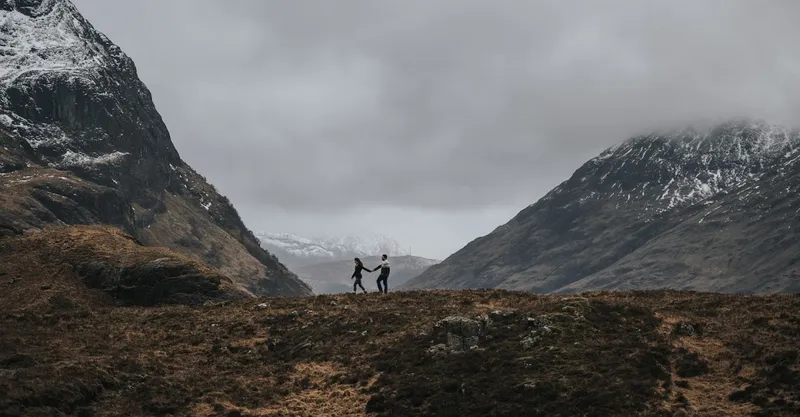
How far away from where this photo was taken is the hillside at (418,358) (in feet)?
123

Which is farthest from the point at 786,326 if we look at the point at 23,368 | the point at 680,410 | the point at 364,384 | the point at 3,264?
the point at 3,264

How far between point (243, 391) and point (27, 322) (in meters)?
19.9

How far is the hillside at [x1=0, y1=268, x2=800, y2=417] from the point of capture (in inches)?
1470

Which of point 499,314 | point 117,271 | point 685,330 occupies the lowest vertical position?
point 685,330

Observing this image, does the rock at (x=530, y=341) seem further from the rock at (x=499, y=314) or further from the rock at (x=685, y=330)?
the rock at (x=685, y=330)

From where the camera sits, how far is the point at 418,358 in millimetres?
44656

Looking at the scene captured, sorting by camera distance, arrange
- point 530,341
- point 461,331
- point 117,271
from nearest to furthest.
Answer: point 530,341 < point 461,331 < point 117,271

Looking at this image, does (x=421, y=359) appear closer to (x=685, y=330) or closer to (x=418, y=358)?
(x=418, y=358)

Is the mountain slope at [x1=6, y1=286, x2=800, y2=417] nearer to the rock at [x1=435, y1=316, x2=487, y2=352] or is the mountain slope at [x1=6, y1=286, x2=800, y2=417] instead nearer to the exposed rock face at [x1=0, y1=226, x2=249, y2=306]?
the rock at [x1=435, y1=316, x2=487, y2=352]

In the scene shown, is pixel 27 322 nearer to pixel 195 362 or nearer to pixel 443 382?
pixel 195 362

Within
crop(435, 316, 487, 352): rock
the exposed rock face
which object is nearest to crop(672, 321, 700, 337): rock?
crop(435, 316, 487, 352): rock

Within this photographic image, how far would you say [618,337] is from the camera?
145 ft

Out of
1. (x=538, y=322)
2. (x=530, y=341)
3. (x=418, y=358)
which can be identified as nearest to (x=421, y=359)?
(x=418, y=358)

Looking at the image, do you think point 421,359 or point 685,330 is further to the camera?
point 685,330
